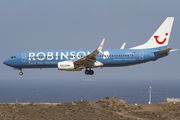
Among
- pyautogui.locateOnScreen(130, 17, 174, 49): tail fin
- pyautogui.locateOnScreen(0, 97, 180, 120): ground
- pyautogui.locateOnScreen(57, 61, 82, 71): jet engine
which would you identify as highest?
pyautogui.locateOnScreen(130, 17, 174, 49): tail fin

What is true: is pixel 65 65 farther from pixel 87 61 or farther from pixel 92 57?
pixel 92 57

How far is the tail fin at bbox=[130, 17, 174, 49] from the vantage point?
51469 mm

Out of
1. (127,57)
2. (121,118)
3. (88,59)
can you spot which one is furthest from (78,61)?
(121,118)

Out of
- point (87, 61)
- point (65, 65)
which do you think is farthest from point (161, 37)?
point (65, 65)

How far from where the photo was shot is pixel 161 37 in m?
52.3

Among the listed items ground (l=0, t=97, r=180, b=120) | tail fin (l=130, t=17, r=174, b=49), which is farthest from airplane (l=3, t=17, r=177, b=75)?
ground (l=0, t=97, r=180, b=120)

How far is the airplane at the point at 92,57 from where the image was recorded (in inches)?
1874

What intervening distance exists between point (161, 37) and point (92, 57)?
1566cm

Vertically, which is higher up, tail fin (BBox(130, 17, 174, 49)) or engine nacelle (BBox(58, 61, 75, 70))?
tail fin (BBox(130, 17, 174, 49))

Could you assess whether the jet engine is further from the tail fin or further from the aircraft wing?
the tail fin

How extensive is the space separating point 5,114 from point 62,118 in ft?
31.2

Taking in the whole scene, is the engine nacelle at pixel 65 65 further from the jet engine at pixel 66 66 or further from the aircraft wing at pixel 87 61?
the aircraft wing at pixel 87 61

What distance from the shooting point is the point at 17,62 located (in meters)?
51.4

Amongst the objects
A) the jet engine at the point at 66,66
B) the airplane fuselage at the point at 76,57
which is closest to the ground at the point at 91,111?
the jet engine at the point at 66,66
